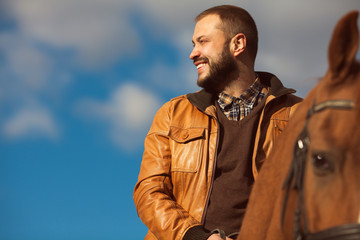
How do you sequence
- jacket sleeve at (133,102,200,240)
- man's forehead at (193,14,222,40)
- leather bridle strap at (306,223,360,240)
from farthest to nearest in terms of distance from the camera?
man's forehead at (193,14,222,40)
jacket sleeve at (133,102,200,240)
leather bridle strap at (306,223,360,240)

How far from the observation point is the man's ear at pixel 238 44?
4.59 m

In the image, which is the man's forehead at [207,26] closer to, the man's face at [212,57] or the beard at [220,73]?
the man's face at [212,57]

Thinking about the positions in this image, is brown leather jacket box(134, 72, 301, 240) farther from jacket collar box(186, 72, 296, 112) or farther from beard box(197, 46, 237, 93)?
beard box(197, 46, 237, 93)

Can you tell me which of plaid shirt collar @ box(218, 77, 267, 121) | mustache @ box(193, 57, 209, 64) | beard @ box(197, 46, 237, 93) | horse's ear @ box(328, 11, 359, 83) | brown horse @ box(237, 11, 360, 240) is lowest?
brown horse @ box(237, 11, 360, 240)

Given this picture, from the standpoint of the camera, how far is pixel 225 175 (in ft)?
13.0

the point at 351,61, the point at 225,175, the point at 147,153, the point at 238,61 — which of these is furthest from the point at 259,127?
the point at 351,61

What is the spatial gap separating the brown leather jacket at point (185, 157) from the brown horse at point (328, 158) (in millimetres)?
1666

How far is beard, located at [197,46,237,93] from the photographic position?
443 centimetres

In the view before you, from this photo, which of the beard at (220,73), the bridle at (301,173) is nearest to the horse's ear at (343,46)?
the bridle at (301,173)

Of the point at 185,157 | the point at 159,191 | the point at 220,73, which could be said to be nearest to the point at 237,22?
the point at 220,73

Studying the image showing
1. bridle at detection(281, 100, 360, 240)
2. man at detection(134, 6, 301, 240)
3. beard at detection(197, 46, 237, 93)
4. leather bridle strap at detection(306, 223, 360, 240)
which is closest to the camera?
leather bridle strap at detection(306, 223, 360, 240)

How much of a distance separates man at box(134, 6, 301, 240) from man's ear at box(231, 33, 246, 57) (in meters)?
0.01

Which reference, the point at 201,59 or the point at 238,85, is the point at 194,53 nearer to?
the point at 201,59

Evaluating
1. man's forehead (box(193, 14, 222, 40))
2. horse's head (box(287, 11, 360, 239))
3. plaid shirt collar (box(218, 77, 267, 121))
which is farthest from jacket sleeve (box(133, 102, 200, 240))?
horse's head (box(287, 11, 360, 239))
